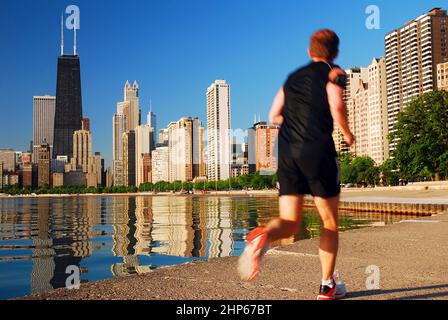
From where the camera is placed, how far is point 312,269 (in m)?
6.74

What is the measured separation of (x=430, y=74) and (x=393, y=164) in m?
113

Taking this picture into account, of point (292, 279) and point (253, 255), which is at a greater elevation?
point (253, 255)

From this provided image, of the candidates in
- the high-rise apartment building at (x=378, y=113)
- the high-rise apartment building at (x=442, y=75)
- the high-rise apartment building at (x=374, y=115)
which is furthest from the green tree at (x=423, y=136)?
the high-rise apartment building at (x=378, y=113)

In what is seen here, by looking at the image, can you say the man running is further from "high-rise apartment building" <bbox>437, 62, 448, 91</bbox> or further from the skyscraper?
the skyscraper

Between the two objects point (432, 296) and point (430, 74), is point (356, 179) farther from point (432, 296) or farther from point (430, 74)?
point (432, 296)

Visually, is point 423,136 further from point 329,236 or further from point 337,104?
point 337,104

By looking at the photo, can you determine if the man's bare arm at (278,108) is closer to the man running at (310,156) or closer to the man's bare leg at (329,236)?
the man running at (310,156)

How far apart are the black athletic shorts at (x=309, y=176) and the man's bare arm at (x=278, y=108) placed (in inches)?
15.1

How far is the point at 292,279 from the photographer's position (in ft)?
19.8

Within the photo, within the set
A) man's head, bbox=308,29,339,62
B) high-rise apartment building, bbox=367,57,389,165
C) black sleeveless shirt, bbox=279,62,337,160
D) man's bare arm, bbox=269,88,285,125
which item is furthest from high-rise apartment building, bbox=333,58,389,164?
black sleeveless shirt, bbox=279,62,337,160

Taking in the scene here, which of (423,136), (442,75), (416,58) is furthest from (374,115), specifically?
(423,136)

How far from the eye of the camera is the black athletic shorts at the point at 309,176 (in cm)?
463

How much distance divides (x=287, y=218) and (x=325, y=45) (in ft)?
5.59
